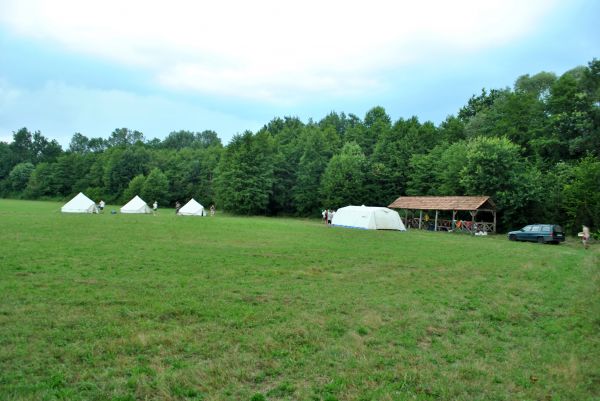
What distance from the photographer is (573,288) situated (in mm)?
11609

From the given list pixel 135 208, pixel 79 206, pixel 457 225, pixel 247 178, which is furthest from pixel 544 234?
pixel 79 206

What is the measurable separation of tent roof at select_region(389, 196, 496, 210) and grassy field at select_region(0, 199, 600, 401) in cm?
2087

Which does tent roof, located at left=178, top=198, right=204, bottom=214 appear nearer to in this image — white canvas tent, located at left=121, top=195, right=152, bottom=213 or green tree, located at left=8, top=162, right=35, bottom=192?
white canvas tent, located at left=121, top=195, right=152, bottom=213

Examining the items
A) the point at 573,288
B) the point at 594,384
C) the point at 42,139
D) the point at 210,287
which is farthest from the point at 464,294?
the point at 42,139

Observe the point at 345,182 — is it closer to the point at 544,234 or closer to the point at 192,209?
the point at 192,209

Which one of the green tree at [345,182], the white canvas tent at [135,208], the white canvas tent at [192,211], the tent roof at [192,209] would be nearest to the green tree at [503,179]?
the green tree at [345,182]

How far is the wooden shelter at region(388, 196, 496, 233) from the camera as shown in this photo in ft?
113

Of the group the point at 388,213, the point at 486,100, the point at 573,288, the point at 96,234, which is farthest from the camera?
the point at 486,100

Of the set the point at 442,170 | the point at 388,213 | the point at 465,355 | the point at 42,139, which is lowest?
the point at 465,355

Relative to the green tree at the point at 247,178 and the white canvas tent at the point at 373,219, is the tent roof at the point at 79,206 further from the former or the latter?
the white canvas tent at the point at 373,219

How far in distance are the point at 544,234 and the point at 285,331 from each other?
2593 cm

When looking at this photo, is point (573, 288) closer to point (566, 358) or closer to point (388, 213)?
point (566, 358)

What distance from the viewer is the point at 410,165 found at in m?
50.4

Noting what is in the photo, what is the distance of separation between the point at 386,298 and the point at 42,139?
14115 centimetres
